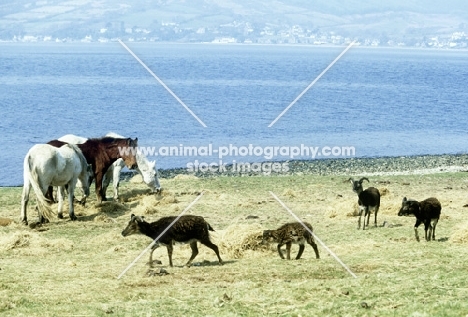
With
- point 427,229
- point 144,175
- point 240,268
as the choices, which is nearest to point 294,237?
point 240,268

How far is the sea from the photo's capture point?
6144cm

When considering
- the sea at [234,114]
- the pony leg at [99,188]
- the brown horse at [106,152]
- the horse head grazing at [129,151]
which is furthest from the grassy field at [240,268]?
the sea at [234,114]

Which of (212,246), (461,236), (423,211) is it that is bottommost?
(461,236)

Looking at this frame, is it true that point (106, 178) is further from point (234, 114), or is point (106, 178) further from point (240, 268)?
point (234, 114)

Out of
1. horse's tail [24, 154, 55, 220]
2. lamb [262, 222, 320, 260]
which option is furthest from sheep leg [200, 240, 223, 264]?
horse's tail [24, 154, 55, 220]

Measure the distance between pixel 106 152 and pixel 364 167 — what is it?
21709mm

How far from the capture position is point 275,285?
14.1m

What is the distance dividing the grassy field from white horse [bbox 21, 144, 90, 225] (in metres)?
0.64

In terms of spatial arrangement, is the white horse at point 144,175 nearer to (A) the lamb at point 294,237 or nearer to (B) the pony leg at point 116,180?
(B) the pony leg at point 116,180

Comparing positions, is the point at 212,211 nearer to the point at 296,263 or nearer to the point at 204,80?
the point at 296,263

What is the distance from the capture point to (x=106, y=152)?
1152 inches

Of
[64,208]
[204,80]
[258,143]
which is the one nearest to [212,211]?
[64,208]

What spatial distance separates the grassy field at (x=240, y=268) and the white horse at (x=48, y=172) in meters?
0.64

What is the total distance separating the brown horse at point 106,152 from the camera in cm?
2902
